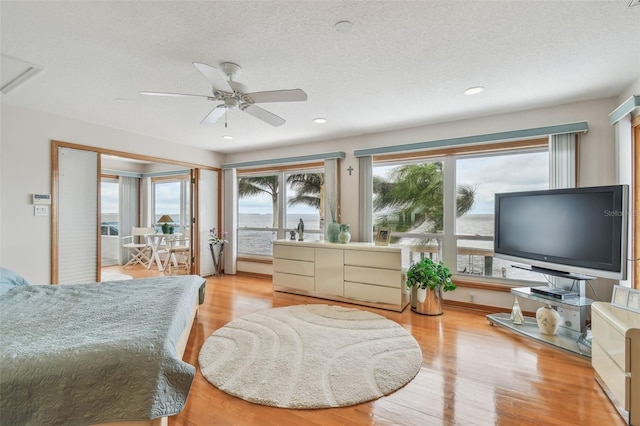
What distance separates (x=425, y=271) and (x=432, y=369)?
4.59ft

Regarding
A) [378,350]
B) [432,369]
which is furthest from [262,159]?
[432,369]

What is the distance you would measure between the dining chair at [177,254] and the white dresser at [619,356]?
6130 mm

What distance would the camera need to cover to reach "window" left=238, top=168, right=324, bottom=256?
17.0 ft

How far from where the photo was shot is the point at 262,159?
548cm

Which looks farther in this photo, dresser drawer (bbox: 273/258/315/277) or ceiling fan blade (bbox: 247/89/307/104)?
dresser drawer (bbox: 273/258/315/277)

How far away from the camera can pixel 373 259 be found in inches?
149

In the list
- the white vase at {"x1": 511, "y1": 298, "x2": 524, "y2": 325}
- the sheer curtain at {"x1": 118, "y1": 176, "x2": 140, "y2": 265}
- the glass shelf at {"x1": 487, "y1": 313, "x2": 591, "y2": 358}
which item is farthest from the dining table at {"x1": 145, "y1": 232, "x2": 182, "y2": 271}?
the white vase at {"x1": 511, "y1": 298, "x2": 524, "y2": 325}

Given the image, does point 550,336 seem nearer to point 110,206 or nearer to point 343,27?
point 343,27

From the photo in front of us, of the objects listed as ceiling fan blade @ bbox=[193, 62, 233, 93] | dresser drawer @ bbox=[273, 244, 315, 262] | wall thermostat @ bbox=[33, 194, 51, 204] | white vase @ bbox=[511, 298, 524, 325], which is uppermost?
ceiling fan blade @ bbox=[193, 62, 233, 93]

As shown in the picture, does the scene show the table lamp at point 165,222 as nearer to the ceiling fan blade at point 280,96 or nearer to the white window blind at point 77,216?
the white window blind at point 77,216

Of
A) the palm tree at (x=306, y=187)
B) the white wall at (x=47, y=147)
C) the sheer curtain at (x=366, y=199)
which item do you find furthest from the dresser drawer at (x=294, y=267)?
the white wall at (x=47, y=147)

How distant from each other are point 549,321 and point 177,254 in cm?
711

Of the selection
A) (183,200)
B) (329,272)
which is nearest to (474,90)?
(329,272)

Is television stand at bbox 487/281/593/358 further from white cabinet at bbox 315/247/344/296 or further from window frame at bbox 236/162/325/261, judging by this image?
window frame at bbox 236/162/325/261
